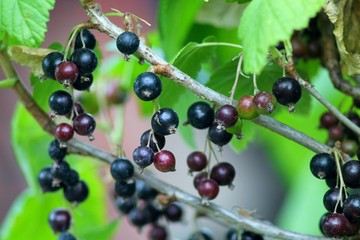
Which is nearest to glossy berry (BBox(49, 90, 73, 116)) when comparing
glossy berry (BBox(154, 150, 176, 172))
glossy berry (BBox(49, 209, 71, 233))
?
glossy berry (BBox(154, 150, 176, 172))

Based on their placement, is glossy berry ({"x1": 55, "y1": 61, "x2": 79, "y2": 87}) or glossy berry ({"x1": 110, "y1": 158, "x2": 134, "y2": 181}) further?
glossy berry ({"x1": 110, "y1": 158, "x2": 134, "y2": 181})

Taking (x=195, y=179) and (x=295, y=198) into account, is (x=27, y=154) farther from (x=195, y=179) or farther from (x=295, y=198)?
(x=295, y=198)

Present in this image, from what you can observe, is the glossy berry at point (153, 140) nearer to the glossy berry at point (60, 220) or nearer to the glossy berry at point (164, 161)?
the glossy berry at point (164, 161)

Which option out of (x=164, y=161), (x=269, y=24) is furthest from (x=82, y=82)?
(x=269, y=24)

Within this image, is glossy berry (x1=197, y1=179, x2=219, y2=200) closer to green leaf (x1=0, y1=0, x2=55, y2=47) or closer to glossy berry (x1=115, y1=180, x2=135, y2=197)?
glossy berry (x1=115, y1=180, x2=135, y2=197)

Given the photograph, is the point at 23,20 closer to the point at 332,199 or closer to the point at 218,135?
the point at 218,135
